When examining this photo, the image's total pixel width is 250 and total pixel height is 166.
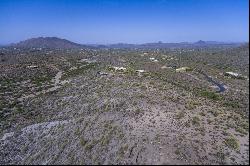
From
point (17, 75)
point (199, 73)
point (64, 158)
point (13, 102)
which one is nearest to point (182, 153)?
point (64, 158)

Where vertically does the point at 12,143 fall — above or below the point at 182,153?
below

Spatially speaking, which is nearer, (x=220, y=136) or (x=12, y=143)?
(x=220, y=136)

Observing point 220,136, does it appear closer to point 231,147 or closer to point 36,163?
point 231,147

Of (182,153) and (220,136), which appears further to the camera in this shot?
(220,136)

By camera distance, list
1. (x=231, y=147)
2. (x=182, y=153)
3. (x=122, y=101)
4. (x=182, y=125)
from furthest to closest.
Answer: (x=122, y=101), (x=182, y=125), (x=231, y=147), (x=182, y=153)

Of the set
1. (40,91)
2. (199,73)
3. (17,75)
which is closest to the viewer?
(40,91)

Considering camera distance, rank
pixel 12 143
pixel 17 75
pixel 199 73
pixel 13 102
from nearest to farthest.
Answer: pixel 12 143 < pixel 13 102 < pixel 199 73 < pixel 17 75

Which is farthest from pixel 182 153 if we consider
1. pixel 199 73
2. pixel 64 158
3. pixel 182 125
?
pixel 199 73

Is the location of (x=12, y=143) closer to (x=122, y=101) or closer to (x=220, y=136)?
(x=122, y=101)

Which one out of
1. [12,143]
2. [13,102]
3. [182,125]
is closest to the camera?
[182,125]
